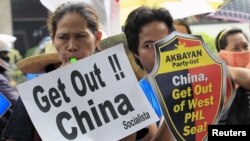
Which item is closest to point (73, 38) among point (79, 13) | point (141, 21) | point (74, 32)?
point (74, 32)

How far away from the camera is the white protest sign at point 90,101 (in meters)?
2.57

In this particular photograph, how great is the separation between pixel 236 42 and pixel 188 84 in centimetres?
155

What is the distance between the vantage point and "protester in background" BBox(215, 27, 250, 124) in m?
3.09

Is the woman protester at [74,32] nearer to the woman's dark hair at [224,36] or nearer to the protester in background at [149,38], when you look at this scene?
the protester in background at [149,38]

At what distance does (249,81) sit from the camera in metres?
3.05

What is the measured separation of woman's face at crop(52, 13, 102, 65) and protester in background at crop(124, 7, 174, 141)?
23 centimetres

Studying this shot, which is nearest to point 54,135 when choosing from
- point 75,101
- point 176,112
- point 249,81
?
point 75,101

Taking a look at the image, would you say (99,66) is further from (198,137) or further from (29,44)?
(29,44)

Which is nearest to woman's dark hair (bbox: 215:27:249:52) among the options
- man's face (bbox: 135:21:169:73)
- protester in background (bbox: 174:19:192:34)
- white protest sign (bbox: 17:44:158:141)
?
protester in background (bbox: 174:19:192:34)

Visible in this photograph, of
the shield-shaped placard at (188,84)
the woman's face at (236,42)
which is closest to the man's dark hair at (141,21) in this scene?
the shield-shaped placard at (188,84)

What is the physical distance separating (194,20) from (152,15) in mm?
7820

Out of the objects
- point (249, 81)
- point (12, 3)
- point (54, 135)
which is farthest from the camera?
point (12, 3)

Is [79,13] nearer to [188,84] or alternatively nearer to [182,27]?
[188,84]

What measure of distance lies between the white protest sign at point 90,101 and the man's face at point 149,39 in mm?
268
